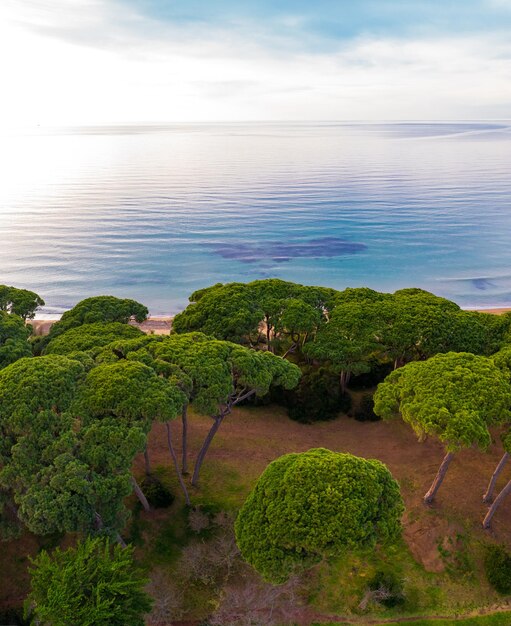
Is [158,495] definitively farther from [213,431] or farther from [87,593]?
[87,593]

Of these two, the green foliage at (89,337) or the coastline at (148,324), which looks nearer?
the green foliage at (89,337)

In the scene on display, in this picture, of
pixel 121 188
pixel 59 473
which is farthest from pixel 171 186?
pixel 59 473

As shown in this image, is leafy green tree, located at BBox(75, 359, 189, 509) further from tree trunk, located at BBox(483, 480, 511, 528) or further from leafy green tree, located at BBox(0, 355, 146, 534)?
tree trunk, located at BBox(483, 480, 511, 528)

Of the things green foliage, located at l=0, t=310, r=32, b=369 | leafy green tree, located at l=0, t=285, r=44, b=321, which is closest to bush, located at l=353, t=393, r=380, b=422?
green foliage, located at l=0, t=310, r=32, b=369

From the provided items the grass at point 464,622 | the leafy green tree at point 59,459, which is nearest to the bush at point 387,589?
the grass at point 464,622

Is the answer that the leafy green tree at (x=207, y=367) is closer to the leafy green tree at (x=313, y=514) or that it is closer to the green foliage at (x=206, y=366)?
the green foliage at (x=206, y=366)

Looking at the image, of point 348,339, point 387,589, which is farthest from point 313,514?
point 348,339
